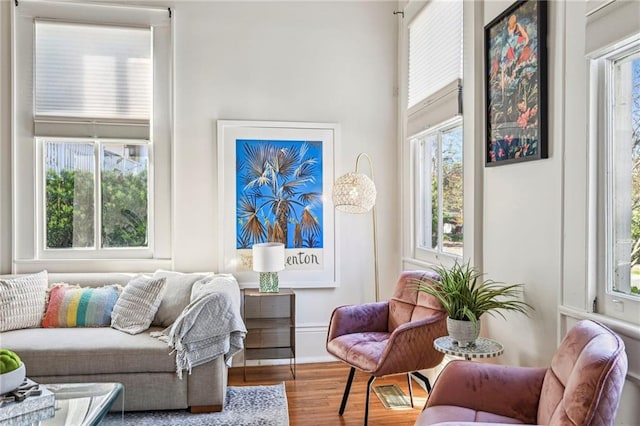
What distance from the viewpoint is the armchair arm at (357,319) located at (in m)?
3.01

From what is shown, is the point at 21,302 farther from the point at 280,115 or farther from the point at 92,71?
the point at 280,115

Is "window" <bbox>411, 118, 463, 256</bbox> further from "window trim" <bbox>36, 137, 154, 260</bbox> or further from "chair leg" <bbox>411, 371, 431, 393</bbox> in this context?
"window trim" <bbox>36, 137, 154, 260</bbox>

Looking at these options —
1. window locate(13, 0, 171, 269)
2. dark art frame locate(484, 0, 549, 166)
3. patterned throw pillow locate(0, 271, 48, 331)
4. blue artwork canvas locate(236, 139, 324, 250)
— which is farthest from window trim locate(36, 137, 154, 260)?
dark art frame locate(484, 0, 549, 166)

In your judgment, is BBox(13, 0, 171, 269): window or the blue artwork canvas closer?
BBox(13, 0, 171, 269): window

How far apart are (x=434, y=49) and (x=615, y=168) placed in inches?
72.7

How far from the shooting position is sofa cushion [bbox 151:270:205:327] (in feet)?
10.4

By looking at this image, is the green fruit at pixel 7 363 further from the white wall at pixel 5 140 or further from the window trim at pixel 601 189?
the window trim at pixel 601 189

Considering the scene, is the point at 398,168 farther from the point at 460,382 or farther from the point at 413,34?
the point at 460,382

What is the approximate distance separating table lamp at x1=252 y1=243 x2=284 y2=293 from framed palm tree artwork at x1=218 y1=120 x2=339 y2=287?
259 millimetres

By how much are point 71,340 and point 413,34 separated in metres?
3.36

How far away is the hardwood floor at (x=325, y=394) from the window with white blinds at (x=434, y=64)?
6.32 ft

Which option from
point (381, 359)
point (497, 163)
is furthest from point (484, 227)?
point (381, 359)

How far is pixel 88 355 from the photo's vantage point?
2736 mm

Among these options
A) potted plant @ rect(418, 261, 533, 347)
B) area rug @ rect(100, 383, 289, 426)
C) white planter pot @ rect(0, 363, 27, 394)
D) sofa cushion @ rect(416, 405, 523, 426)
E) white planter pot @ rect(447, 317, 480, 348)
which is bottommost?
area rug @ rect(100, 383, 289, 426)
